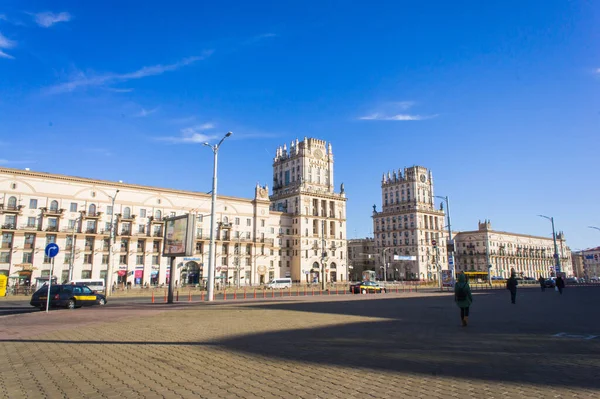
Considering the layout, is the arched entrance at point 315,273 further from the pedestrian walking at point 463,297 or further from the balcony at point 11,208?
the pedestrian walking at point 463,297

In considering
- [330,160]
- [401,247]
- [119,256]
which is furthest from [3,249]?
[401,247]

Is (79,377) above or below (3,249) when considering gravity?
below

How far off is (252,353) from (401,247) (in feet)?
394

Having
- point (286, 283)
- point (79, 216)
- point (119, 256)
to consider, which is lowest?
point (286, 283)

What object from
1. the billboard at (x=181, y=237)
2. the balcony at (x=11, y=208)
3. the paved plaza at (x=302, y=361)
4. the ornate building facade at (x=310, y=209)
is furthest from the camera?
the ornate building facade at (x=310, y=209)

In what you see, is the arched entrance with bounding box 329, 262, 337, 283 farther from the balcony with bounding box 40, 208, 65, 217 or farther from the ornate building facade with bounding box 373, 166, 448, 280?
the balcony with bounding box 40, 208, 65, 217

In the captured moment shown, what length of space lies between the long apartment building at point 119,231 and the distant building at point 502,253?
75.9 m

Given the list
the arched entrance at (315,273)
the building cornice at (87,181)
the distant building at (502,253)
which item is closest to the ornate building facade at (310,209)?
the arched entrance at (315,273)

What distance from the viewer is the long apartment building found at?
57188mm

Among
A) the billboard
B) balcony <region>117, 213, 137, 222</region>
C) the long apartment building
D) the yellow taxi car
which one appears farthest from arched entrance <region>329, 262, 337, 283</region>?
the billboard

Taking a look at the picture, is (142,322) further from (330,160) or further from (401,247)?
(401,247)

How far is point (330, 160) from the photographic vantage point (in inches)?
4252

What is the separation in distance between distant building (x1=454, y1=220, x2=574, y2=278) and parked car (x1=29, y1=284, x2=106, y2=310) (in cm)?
12480

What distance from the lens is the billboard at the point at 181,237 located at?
87.8 feet
